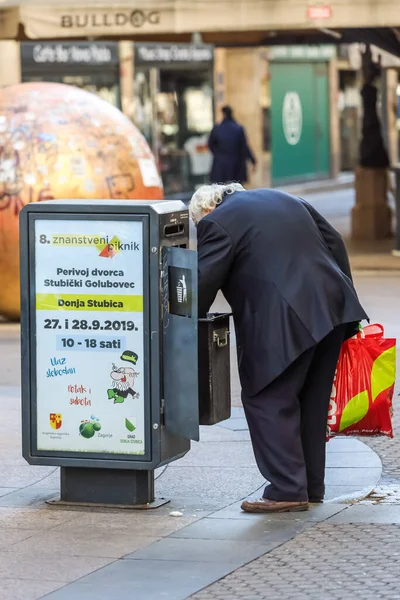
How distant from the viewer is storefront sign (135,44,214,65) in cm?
2630

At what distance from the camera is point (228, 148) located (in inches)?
871

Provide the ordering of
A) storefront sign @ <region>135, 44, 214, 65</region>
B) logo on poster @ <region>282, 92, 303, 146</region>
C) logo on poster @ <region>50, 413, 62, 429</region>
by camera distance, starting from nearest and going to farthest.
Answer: logo on poster @ <region>50, 413, 62, 429</region>
storefront sign @ <region>135, 44, 214, 65</region>
logo on poster @ <region>282, 92, 303, 146</region>

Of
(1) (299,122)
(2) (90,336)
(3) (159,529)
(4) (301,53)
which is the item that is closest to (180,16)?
(2) (90,336)

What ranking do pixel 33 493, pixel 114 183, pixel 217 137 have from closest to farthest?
pixel 33 493 → pixel 114 183 → pixel 217 137

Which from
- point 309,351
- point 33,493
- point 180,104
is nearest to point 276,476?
point 309,351

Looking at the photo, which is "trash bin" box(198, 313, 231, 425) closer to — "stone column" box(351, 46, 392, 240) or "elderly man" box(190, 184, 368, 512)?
"elderly man" box(190, 184, 368, 512)

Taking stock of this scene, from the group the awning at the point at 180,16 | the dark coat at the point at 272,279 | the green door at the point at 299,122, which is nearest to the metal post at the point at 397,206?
the awning at the point at 180,16

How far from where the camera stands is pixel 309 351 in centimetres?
642

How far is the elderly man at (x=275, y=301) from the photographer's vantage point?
20.8 ft

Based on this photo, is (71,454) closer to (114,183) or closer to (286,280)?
(286,280)

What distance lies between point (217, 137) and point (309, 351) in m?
16.0

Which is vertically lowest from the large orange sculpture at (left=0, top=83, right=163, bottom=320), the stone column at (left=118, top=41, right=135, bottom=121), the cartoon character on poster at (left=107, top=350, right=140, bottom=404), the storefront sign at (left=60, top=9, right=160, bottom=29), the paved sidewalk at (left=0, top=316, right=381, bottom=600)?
the paved sidewalk at (left=0, top=316, right=381, bottom=600)

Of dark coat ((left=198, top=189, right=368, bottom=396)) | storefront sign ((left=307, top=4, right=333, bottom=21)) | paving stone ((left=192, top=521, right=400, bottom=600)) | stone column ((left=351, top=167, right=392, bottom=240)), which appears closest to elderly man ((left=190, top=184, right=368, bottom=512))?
dark coat ((left=198, top=189, right=368, bottom=396))

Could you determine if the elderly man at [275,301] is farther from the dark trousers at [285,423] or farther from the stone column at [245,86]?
the stone column at [245,86]
